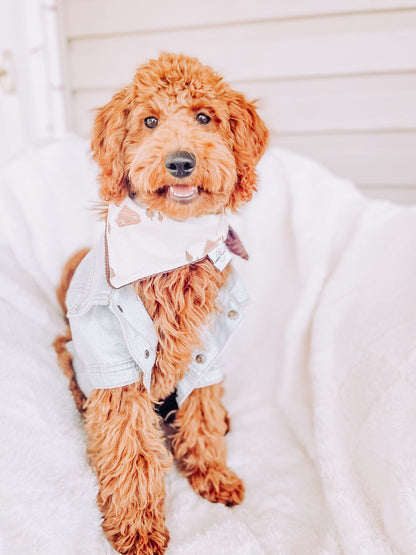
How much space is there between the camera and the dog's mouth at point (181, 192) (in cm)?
81

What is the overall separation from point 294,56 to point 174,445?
1.42m

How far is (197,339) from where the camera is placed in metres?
0.95

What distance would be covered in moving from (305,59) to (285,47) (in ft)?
0.28

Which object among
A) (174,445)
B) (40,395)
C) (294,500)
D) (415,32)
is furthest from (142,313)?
(415,32)

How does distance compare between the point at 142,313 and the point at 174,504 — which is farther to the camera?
the point at 174,504

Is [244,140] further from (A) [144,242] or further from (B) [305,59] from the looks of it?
(B) [305,59]

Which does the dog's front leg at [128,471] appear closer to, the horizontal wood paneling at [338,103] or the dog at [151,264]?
the dog at [151,264]

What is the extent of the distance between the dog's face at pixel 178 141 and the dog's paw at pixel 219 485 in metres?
0.64

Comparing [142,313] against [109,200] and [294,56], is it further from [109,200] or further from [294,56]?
[294,56]

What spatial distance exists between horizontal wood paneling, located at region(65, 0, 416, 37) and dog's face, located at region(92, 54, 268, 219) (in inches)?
37.7

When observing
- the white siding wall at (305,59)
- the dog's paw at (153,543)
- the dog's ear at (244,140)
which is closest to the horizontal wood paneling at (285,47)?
the white siding wall at (305,59)

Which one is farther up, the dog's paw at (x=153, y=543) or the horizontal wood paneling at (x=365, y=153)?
the horizontal wood paneling at (x=365, y=153)

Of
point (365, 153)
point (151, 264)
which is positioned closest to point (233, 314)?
point (151, 264)

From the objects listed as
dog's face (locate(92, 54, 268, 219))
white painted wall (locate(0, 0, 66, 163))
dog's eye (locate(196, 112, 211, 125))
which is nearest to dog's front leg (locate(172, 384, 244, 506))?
dog's face (locate(92, 54, 268, 219))
